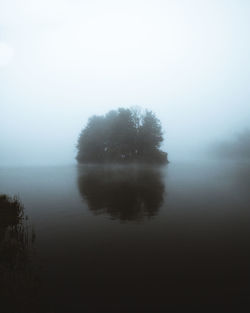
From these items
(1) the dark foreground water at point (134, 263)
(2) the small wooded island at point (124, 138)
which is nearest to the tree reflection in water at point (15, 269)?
(1) the dark foreground water at point (134, 263)

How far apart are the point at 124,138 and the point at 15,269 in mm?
73231

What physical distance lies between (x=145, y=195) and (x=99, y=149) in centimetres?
6576

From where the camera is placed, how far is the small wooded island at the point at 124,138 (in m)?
81.2

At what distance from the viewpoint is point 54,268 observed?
9.34 m

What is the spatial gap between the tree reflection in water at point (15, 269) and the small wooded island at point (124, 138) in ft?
227

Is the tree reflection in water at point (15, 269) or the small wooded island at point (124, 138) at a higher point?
the small wooded island at point (124, 138)

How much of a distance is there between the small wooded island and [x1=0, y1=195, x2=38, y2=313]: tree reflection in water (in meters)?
69.0

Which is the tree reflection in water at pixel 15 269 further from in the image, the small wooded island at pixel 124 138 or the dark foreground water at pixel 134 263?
the small wooded island at pixel 124 138

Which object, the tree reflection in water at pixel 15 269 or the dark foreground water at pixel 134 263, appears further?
the dark foreground water at pixel 134 263

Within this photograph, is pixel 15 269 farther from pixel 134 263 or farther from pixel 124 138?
pixel 124 138

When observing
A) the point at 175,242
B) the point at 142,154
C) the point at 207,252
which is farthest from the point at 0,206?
the point at 142,154

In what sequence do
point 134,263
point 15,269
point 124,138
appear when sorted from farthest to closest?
point 124,138 < point 134,263 < point 15,269

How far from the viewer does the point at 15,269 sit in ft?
28.4

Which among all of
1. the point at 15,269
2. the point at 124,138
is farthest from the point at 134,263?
the point at 124,138
